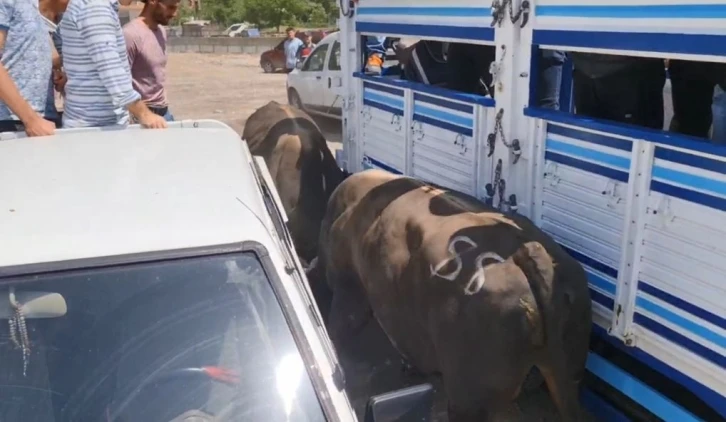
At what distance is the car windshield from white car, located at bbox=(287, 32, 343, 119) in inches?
450

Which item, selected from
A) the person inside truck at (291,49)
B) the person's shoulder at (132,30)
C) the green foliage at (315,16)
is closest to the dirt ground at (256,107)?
the person inside truck at (291,49)

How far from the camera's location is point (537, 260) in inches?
120

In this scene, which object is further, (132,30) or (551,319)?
(132,30)

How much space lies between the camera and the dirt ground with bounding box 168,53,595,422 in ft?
13.2

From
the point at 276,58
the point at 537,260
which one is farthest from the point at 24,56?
the point at 276,58

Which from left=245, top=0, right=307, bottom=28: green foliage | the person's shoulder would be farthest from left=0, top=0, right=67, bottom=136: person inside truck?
left=245, top=0, right=307, bottom=28: green foliage

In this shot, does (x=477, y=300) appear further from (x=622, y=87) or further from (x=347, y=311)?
(x=347, y=311)

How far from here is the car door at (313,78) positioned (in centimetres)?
1397

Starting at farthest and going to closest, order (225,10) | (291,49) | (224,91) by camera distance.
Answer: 1. (225,10)
2. (291,49)
3. (224,91)

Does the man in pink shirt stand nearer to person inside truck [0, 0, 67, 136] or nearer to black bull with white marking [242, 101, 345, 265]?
black bull with white marking [242, 101, 345, 265]

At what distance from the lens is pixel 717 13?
2621 millimetres

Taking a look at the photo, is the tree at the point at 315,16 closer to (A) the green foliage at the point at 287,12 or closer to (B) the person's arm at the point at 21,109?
(A) the green foliage at the point at 287,12

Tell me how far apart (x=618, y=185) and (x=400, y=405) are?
5.37ft

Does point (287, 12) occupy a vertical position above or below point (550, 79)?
below
